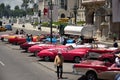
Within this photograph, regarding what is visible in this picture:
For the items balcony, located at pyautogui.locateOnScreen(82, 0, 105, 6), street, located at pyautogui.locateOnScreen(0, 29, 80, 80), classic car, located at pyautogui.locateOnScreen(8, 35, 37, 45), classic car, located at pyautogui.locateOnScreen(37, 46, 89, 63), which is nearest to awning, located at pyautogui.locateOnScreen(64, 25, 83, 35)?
classic car, located at pyautogui.locateOnScreen(8, 35, 37, 45)

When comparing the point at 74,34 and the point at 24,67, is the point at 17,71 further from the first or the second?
the point at 74,34

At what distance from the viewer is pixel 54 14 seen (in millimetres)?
43188

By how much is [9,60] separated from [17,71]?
21.0ft

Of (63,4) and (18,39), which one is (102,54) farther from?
(63,4)

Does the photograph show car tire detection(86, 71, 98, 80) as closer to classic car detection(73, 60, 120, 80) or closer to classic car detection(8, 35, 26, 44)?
classic car detection(73, 60, 120, 80)

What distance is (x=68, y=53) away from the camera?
96.2ft

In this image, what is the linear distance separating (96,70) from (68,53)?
9201mm

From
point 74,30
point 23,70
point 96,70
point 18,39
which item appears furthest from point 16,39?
point 96,70

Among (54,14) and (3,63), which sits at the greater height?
(54,14)

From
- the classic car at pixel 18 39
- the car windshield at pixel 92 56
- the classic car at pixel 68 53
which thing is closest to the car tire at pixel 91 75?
the car windshield at pixel 92 56

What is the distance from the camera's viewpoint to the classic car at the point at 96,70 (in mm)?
19656

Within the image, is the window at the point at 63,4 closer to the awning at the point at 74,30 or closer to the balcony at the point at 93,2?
the balcony at the point at 93,2

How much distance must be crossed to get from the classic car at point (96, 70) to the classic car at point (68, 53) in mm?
7882

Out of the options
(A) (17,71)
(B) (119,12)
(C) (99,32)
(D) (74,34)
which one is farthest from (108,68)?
(C) (99,32)
